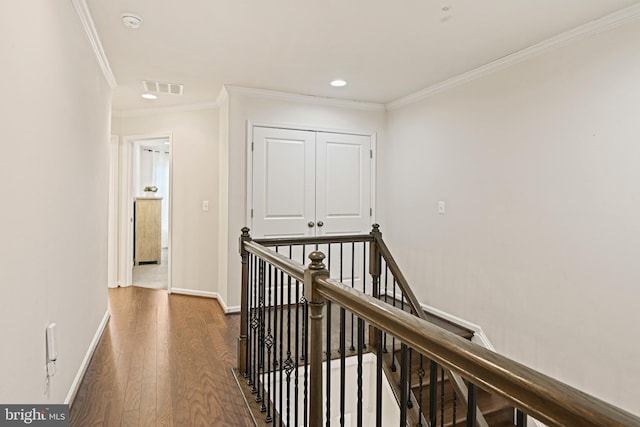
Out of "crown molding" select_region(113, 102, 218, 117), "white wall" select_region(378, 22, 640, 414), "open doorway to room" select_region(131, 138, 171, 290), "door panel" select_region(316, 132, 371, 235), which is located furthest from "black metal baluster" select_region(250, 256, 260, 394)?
"open doorway to room" select_region(131, 138, 171, 290)

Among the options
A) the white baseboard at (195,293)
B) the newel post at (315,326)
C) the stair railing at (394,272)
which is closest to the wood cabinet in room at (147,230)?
the white baseboard at (195,293)

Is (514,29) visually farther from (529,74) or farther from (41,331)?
(41,331)

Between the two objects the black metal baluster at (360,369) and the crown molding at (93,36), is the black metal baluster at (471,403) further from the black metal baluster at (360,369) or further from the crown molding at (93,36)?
the crown molding at (93,36)

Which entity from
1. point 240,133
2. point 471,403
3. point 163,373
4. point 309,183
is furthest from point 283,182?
point 471,403

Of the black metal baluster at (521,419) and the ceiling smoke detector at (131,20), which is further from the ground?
the ceiling smoke detector at (131,20)

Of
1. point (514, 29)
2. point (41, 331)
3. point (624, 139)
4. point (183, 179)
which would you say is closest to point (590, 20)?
point (514, 29)

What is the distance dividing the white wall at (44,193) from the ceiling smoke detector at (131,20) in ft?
0.87

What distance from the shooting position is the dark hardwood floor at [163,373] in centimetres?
206

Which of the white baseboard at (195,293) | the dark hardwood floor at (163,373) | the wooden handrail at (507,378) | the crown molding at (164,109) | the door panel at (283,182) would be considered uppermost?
the crown molding at (164,109)

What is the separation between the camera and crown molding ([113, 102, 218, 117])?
14.6 ft

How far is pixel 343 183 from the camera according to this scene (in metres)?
4.39

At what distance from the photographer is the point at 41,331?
1631mm

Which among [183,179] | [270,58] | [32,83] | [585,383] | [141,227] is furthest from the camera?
[141,227]

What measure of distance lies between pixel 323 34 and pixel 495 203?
6.41ft
